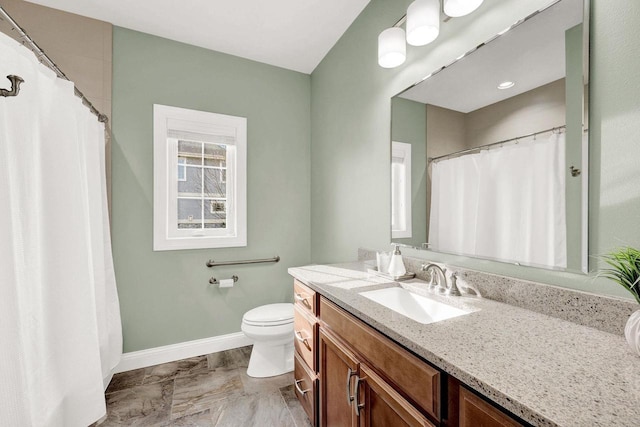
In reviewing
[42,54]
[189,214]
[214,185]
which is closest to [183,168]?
[214,185]

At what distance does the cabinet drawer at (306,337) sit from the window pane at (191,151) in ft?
5.20

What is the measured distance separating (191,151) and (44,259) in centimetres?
142

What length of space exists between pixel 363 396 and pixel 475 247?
78cm

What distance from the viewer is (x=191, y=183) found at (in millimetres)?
2381

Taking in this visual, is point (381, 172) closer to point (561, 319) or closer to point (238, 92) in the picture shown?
point (561, 319)

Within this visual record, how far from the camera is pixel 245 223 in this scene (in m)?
2.51

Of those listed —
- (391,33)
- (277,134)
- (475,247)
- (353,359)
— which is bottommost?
(353,359)

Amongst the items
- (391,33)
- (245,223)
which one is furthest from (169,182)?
Answer: (391,33)

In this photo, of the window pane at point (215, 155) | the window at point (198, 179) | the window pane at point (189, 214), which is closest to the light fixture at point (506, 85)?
the window at point (198, 179)

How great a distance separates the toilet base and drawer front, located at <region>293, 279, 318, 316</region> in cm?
68

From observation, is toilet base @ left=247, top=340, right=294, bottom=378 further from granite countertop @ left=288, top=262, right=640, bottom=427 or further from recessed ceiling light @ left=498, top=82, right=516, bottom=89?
recessed ceiling light @ left=498, top=82, right=516, bottom=89

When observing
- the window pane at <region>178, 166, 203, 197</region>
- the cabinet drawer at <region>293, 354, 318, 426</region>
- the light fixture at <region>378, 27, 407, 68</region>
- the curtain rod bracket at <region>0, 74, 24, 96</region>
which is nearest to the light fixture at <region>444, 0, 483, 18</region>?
the light fixture at <region>378, 27, 407, 68</region>

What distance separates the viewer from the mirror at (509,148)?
0.91 metres

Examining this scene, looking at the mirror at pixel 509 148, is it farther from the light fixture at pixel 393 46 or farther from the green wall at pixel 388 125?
the light fixture at pixel 393 46
